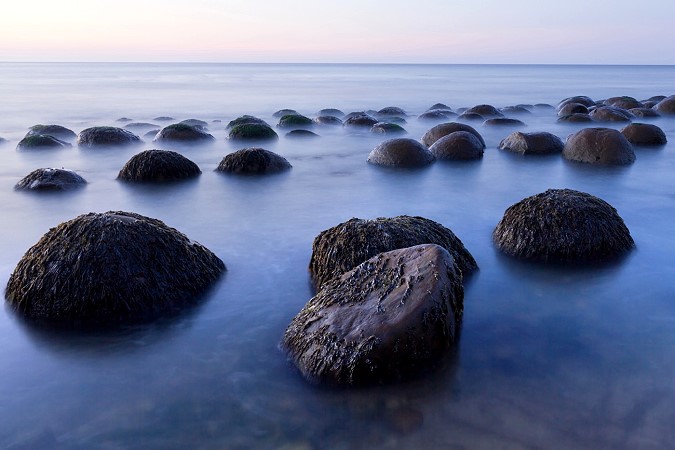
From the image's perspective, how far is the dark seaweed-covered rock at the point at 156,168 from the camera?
12.2m

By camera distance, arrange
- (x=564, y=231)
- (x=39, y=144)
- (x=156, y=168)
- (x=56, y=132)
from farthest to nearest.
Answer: (x=56, y=132), (x=39, y=144), (x=156, y=168), (x=564, y=231)

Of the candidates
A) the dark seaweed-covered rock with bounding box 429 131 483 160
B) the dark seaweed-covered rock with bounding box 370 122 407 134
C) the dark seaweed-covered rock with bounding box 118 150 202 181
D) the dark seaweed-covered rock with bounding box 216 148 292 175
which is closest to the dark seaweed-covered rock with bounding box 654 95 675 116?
the dark seaweed-covered rock with bounding box 370 122 407 134

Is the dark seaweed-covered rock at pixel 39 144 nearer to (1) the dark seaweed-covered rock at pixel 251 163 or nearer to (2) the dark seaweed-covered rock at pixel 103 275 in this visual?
(1) the dark seaweed-covered rock at pixel 251 163

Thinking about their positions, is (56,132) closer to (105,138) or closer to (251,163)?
(105,138)

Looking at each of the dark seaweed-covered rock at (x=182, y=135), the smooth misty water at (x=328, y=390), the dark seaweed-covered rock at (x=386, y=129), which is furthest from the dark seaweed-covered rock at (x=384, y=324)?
the dark seaweed-covered rock at (x=386, y=129)

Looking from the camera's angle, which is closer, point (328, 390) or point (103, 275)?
point (328, 390)

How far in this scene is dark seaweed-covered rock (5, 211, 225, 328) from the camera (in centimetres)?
557

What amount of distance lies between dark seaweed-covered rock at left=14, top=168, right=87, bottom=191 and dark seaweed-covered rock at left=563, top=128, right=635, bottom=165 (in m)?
10.5

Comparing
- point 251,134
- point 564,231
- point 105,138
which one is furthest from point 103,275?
point 251,134

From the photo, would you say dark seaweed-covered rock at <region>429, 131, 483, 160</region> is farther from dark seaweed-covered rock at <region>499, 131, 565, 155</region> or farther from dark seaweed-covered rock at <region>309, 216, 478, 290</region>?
dark seaweed-covered rock at <region>309, 216, 478, 290</region>

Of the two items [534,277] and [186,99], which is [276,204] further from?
[186,99]

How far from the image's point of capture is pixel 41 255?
5.92 meters

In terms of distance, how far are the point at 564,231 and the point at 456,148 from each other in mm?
7625

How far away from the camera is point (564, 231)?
7070 mm
